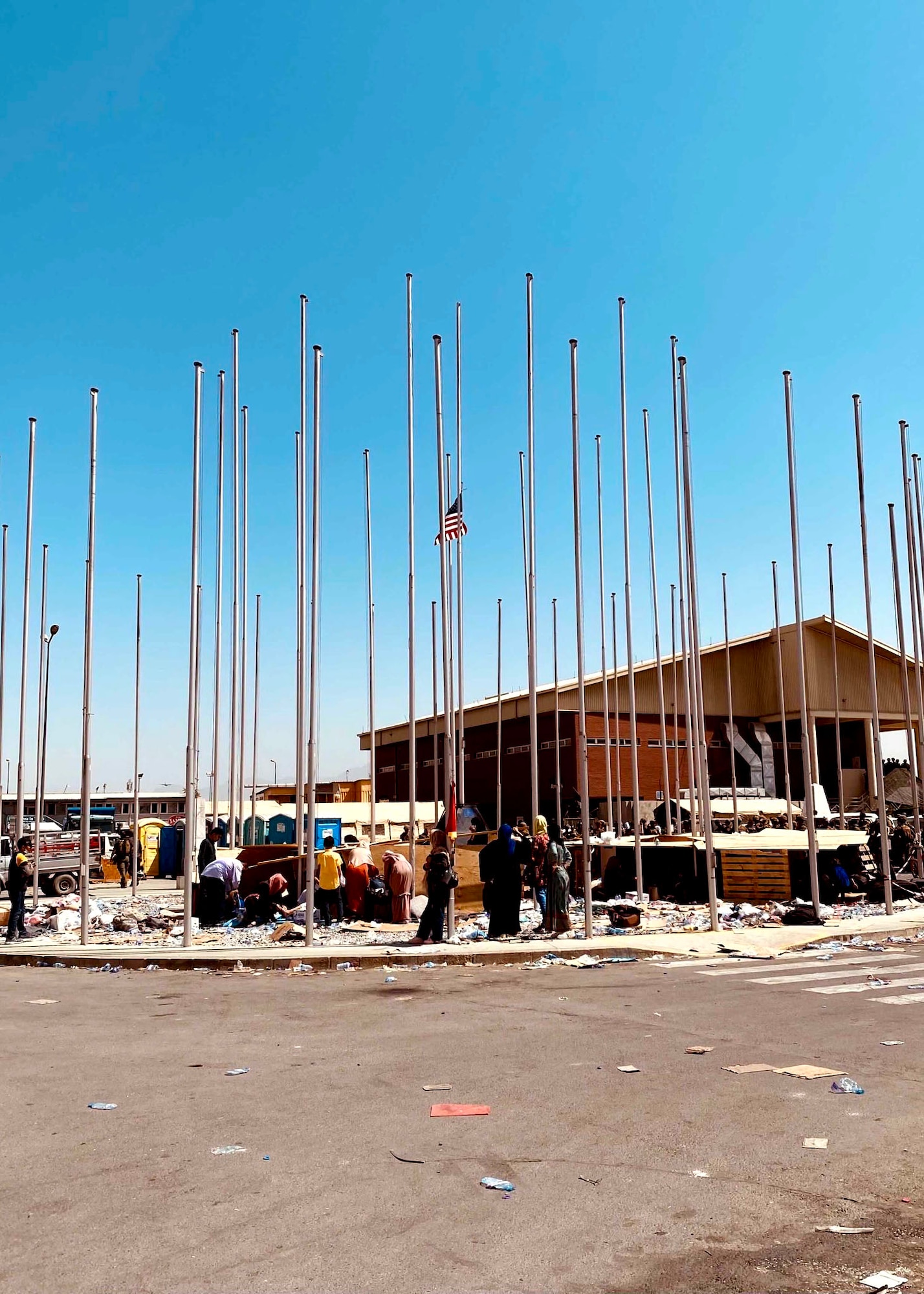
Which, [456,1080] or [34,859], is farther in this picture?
[34,859]

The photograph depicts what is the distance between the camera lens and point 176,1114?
24.8 ft

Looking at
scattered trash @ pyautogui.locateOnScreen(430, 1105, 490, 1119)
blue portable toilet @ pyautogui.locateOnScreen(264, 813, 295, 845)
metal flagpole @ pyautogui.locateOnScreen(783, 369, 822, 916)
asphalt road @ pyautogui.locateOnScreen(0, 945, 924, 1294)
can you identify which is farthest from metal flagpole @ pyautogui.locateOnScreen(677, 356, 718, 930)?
blue portable toilet @ pyautogui.locateOnScreen(264, 813, 295, 845)

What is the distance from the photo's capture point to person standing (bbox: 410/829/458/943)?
17359 mm

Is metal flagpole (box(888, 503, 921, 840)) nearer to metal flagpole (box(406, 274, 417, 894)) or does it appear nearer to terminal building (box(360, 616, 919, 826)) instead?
metal flagpole (box(406, 274, 417, 894))

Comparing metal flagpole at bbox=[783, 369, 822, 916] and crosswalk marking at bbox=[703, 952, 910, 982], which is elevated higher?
metal flagpole at bbox=[783, 369, 822, 916]

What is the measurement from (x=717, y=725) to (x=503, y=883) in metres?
50.5

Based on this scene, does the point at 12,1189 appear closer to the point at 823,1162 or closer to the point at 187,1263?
the point at 187,1263

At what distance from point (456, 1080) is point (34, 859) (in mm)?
17166

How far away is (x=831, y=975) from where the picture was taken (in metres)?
→ 14.6

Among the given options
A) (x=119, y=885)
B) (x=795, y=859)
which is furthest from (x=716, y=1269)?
(x=119, y=885)

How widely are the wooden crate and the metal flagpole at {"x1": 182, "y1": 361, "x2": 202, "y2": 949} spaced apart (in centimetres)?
1134

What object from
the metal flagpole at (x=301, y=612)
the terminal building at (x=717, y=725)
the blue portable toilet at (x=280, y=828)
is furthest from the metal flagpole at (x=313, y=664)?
the terminal building at (x=717, y=725)

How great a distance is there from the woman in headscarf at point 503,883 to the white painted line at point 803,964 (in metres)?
4.07

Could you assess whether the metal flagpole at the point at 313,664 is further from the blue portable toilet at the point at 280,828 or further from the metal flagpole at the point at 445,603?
the blue portable toilet at the point at 280,828
